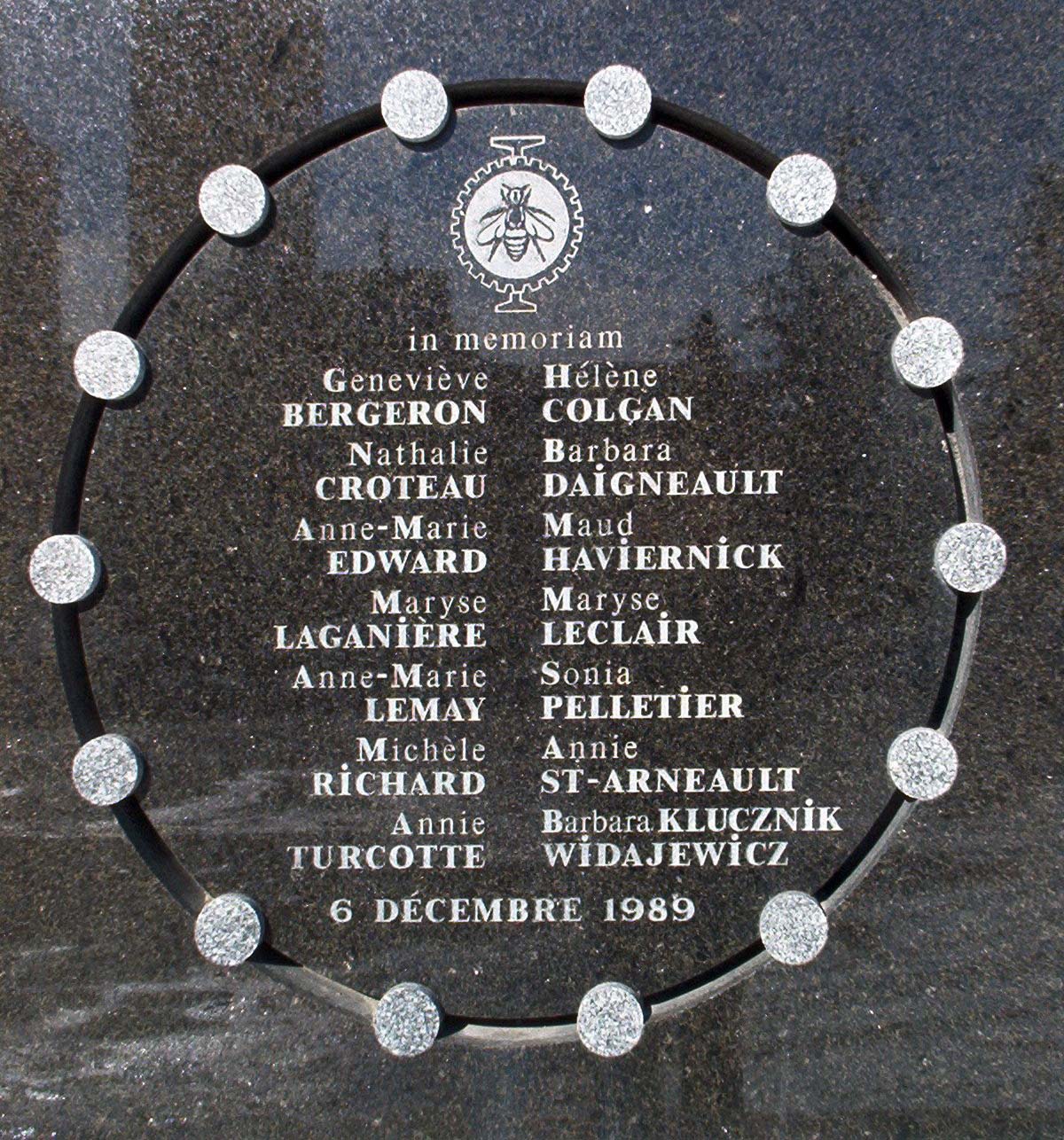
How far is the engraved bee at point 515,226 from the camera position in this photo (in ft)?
10.2

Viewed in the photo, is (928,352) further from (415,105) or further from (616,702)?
(415,105)

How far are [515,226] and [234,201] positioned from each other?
895 mm

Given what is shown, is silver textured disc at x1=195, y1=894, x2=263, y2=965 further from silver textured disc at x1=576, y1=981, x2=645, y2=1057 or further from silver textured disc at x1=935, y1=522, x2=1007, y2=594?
silver textured disc at x1=935, y1=522, x2=1007, y2=594

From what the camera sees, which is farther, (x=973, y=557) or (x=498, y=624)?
(x=498, y=624)

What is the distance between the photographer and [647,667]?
313 cm

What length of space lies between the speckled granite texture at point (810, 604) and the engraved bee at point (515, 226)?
0.31m

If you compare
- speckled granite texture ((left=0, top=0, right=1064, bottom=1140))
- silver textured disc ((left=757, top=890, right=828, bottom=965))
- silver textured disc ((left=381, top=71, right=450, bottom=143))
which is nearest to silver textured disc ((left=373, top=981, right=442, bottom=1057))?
speckled granite texture ((left=0, top=0, right=1064, bottom=1140))

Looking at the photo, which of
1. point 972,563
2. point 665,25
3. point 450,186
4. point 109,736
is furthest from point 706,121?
point 109,736

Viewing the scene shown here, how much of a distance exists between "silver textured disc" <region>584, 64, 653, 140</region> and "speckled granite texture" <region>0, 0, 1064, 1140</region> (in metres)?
0.13

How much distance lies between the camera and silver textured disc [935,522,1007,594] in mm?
3041

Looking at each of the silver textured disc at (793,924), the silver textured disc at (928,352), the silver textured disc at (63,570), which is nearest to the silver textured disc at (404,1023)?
the silver textured disc at (793,924)

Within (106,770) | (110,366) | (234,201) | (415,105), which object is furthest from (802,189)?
(106,770)

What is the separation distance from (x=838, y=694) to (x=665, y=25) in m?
2.21

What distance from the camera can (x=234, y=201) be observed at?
310cm
